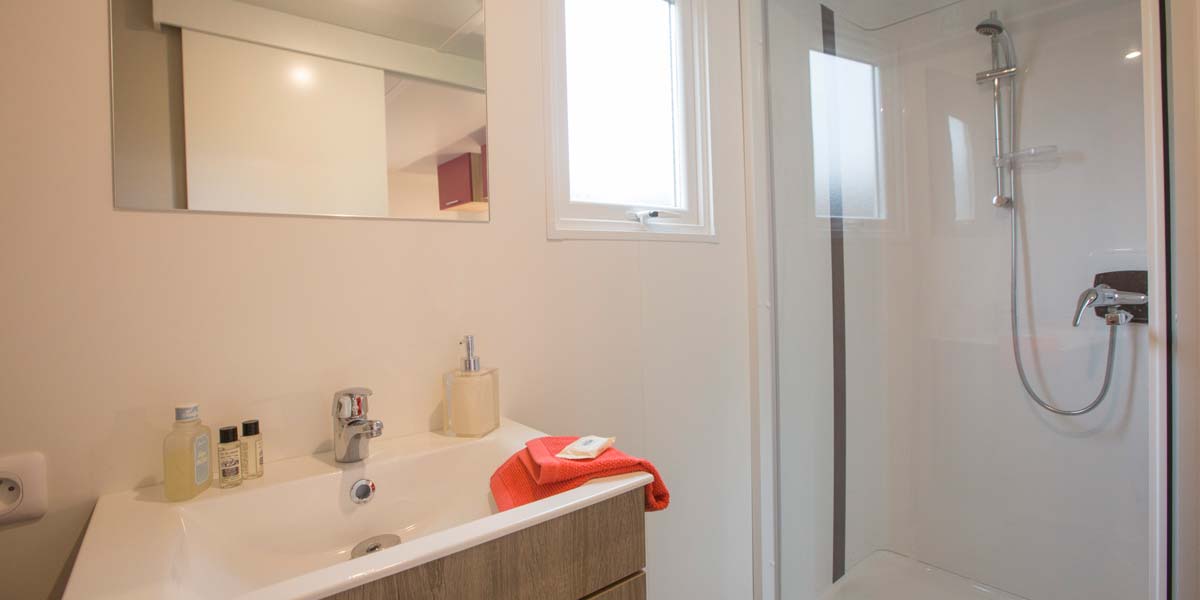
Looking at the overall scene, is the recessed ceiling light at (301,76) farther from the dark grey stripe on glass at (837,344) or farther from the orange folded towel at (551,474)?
the dark grey stripe on glass at (837,344)

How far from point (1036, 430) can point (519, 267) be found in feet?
5.20

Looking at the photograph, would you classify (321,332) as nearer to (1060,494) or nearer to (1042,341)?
(1042,341)

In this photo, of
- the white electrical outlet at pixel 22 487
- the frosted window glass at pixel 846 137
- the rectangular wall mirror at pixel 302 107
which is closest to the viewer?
the white electrical outlet at pixel 22 487

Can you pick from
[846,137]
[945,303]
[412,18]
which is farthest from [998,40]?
[412,18]

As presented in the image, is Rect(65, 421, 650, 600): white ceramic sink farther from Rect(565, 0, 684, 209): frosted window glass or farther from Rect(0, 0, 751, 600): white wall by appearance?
Rect(565, 0, 684, 209): frosted window glass

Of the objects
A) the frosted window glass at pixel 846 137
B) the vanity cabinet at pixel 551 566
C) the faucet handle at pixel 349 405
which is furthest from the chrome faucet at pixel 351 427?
the frosted window glass at pixel 846 137

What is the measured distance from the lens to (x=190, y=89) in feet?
2.71

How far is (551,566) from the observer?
668 mm

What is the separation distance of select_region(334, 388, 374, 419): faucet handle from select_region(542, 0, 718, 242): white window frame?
548 millimetres

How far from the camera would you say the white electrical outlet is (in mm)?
701

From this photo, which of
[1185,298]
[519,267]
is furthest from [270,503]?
[1185,298]

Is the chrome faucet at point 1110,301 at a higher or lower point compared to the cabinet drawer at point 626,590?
higher

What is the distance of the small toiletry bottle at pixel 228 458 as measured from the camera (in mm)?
763

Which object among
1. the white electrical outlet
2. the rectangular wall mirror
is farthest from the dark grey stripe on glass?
the white electrical outlet
